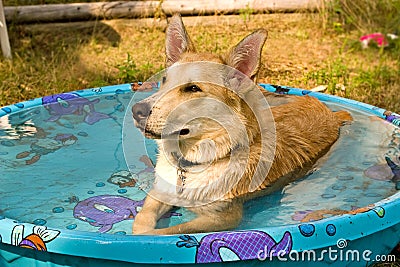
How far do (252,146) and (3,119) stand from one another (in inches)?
88.0

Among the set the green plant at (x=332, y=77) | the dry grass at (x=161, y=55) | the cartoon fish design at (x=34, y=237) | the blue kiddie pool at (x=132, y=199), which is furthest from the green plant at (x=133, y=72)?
the cartoon fish design at (x=34, y=237)

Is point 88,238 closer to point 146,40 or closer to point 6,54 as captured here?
point 6,54

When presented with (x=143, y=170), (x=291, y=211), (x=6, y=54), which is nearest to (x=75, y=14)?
(x=6, y=54)

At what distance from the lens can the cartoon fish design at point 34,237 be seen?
256 cm

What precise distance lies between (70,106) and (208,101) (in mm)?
2060

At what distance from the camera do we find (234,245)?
8.29 feet

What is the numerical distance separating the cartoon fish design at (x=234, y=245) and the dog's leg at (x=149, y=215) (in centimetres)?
59

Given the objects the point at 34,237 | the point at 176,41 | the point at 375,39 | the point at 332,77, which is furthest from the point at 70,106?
the point at 375,39

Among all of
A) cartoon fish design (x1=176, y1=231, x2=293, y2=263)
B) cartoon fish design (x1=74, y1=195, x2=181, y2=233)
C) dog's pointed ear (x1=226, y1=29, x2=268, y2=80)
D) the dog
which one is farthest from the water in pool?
dog's pointed ear (x1=226, y1=29, x2=268, y2=80)

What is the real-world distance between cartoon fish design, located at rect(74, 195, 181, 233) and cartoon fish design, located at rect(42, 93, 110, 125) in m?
1.42

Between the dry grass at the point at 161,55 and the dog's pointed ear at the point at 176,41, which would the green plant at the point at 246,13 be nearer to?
the dry grass at the point at 161,55

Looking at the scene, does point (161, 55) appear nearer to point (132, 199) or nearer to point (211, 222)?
point (132, 199)

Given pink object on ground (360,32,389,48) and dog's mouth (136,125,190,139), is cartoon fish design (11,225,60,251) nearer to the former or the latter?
dog's mouth (136,125,190,139)

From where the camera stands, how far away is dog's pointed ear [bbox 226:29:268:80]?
331cm
